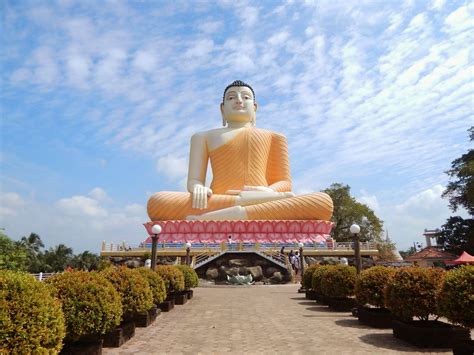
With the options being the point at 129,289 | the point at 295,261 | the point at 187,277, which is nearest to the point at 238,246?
the point at 295,261

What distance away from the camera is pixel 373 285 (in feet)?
23.0

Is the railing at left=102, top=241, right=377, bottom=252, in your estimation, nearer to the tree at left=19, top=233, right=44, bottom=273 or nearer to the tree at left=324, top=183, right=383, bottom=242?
the tree at left=19, top=233, right=44, bottom=273

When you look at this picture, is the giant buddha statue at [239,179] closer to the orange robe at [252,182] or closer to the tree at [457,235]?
the orange robe at [252,182]

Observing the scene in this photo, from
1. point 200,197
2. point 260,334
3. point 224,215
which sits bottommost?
point 260,334

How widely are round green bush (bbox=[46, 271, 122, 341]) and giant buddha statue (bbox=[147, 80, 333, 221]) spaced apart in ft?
59.0

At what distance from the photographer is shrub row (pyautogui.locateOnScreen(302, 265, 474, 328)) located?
14.9ft

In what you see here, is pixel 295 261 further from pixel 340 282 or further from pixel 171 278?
pixel 171 278

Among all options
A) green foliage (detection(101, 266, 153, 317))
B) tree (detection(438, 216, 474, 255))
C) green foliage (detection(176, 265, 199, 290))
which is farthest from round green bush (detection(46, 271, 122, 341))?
tree (detection(438, 216, 474, 255))

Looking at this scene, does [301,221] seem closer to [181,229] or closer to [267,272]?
[267,272]

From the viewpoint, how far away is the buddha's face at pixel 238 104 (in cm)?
2652

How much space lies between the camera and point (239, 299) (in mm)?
11445

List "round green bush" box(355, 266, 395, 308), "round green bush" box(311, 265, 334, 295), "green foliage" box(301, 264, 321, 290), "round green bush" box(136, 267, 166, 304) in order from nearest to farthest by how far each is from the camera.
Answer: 1. "round green bush" box(355, 266, 395, 308)
2. "round green bush" box(136, 267, 166, 304)
3. "round green bush" box(311, 265, 334, 295)
4. "green foliage" box(301, 264, 321, 290)

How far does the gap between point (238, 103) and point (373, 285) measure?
20.8m

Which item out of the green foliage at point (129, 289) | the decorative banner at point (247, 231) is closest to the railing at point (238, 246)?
the decorative banner at point (247, 231)
